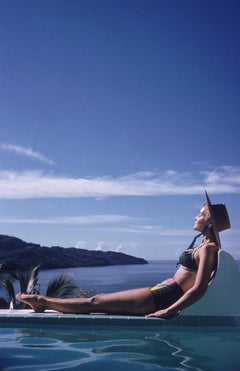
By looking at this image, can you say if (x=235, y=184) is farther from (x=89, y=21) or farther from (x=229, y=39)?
(x=89, y=21)

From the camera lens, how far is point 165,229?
40.8 m

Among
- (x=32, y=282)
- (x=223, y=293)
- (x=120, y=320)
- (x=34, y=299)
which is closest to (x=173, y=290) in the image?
(x=223, y=293)

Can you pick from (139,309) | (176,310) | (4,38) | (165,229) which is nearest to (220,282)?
(176,310)

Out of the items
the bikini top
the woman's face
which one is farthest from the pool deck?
the woman's face

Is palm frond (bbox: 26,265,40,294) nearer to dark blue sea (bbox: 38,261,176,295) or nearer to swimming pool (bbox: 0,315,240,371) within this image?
dark blue sea (bbox: 38,261,176,295)

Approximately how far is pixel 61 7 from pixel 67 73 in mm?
1606

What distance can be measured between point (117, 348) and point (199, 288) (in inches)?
38.9

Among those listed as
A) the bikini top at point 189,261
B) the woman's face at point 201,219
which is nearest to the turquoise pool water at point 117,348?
the bikini top at point 189,261

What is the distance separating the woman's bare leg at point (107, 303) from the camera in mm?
4117

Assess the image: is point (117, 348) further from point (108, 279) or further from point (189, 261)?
point (108, 279)

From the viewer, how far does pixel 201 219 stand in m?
4.19

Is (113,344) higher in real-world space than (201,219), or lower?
lower

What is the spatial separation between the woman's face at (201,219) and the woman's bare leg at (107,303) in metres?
0.81

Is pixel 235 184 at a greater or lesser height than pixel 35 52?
lesser
